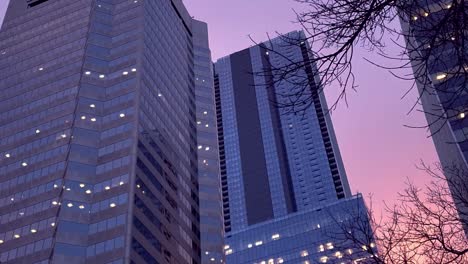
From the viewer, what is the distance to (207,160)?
106562mm

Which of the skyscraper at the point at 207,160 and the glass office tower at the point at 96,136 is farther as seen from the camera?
the skyscraper at the point at 207,160

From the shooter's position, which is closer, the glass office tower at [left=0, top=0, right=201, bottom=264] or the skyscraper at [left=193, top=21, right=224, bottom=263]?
the glass office tower at [left=0, top=0, right=201, bottom=264]

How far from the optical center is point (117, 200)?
75750 mm

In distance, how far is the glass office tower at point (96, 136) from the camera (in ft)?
240

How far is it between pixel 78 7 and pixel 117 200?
5077cm

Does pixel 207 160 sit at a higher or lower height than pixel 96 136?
higher

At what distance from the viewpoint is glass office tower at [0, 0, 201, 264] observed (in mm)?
73188

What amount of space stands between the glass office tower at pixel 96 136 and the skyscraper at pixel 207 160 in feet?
4.87

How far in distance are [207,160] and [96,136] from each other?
27.2 metres

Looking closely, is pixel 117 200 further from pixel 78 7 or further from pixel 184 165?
pixel 78 7

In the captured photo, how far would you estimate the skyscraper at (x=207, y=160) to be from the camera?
305 ft

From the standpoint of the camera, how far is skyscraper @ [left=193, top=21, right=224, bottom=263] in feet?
305

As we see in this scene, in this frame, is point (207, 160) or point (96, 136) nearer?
point (96, 136)

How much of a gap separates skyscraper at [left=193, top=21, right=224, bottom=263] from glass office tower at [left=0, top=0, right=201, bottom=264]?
1483mm
